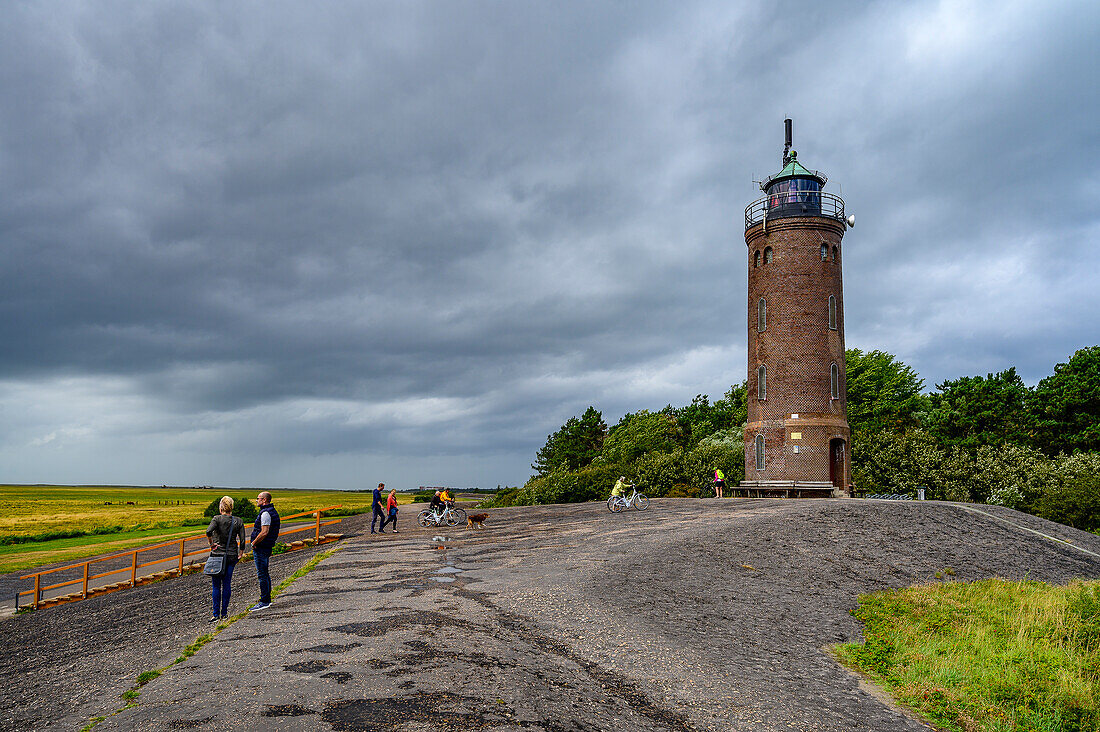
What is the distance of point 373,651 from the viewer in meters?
9.05

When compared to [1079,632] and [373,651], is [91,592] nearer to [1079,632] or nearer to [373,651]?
[373,651]

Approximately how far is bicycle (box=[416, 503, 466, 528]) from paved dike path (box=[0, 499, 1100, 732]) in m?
6.05

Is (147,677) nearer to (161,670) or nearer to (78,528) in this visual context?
(161,670)

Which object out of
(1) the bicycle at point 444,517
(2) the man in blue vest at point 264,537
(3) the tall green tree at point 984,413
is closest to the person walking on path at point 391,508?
(1) the bicycle at point 444,517

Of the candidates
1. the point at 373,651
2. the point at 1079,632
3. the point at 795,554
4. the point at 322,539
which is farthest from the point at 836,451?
the point at 373,651

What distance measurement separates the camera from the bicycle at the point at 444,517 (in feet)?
96.6

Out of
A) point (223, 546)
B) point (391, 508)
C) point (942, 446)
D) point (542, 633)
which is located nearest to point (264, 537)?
point (223, 546)

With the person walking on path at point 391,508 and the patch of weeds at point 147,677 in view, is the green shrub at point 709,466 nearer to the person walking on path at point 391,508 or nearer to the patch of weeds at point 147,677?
the person walking on path at point 391,508

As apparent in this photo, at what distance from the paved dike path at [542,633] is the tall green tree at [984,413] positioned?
3083 cm

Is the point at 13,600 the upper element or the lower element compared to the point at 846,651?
lower

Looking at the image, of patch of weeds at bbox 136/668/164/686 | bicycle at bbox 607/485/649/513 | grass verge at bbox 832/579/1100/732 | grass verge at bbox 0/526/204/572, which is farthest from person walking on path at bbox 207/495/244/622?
grass verge at bbox 0/526/204/572

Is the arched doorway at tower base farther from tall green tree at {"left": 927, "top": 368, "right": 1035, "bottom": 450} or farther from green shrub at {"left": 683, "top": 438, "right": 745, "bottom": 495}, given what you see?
tall green tree at {"left": 927, "top": 368, "right": 1035, "bottom": 450}

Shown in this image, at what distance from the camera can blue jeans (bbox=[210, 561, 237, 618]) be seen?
12.1 metres

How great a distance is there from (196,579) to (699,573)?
18127 mm
